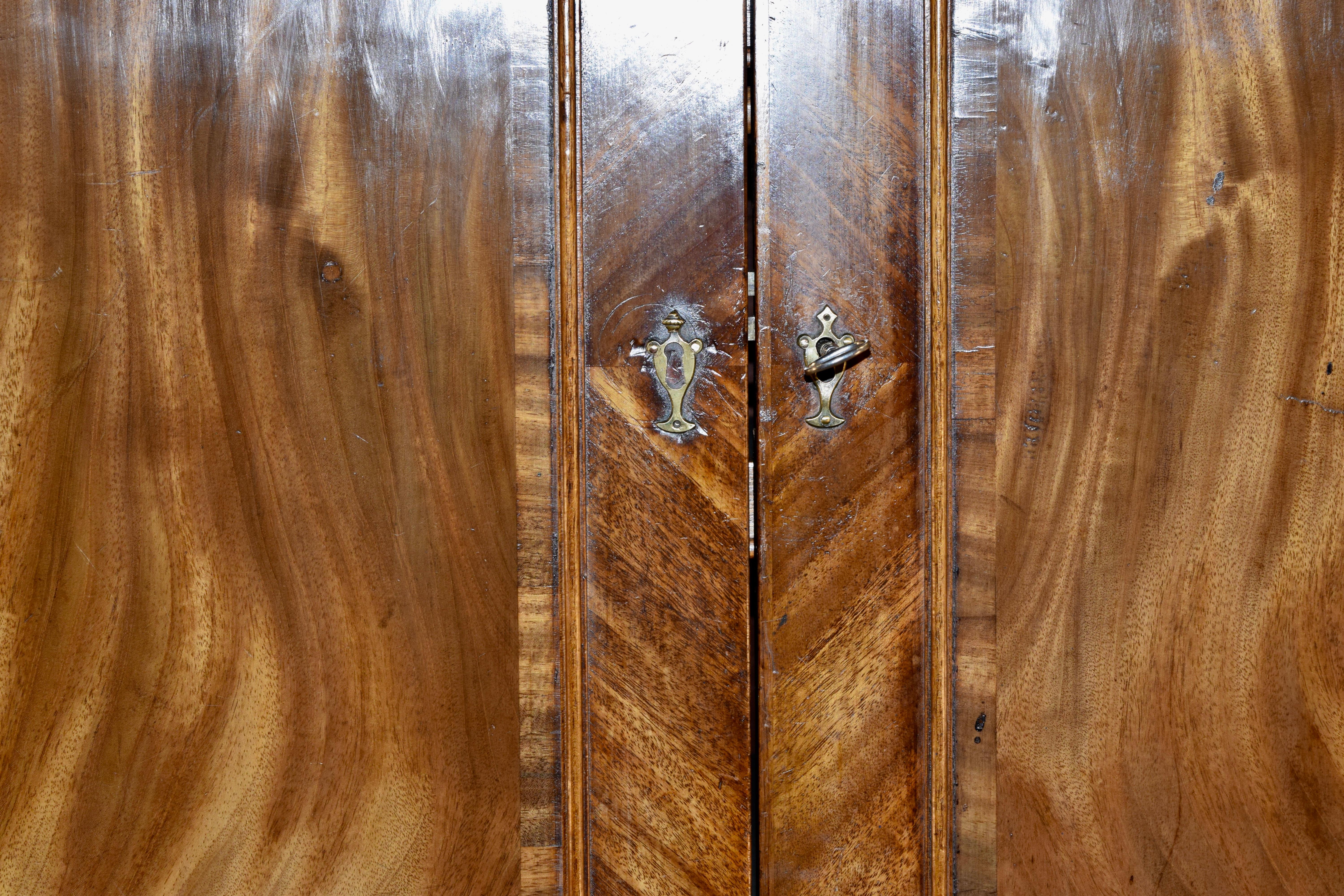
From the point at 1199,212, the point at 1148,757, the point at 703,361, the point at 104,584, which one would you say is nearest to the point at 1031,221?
the point at 1199,212

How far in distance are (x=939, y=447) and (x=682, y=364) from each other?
6.3 inches

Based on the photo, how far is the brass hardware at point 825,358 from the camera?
422 mm

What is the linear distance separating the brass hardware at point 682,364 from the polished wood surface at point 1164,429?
0.53ft

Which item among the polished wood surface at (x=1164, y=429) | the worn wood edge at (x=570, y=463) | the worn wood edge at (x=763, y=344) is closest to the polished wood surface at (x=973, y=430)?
the polished wood surface at (x=1164, y=429)

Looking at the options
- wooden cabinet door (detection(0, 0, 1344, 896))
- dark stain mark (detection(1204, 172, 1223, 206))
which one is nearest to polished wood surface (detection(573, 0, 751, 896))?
wooden cabinet door (detection(0, 0, 1344, 896))

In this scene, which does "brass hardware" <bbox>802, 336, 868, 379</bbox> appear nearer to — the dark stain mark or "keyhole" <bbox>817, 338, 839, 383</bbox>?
"keyhole" <bbox>817, 338, 839, 383</bbox>

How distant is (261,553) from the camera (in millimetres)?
427

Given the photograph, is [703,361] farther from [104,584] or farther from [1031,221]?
[104,584]

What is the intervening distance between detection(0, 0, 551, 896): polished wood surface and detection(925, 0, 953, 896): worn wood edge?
0.23 m

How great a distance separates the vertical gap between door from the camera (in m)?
0.42

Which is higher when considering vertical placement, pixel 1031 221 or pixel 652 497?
pixel 1031 221

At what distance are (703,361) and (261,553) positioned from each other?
283 millimetres

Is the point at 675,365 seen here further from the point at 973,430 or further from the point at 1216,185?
the point at 1216,185

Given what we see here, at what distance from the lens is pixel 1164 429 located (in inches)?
16.8
